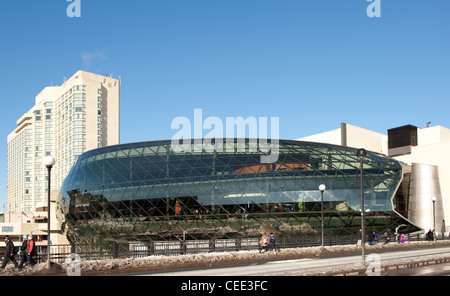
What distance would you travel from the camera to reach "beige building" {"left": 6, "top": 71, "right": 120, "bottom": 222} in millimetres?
169625

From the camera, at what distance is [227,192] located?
5625cm

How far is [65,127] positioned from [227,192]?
136 metres

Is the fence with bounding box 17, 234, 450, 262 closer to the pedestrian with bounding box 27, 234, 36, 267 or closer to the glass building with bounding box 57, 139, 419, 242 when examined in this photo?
the pedestrian with bounding box 27, 234, 36, 267

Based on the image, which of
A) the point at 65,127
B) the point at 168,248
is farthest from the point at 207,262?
the point at 65,127

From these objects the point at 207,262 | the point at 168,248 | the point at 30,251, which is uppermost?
the point at 30,251

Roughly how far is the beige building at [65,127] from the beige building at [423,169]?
338 feet

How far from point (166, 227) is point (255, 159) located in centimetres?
1397

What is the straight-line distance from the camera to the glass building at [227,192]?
5525cm

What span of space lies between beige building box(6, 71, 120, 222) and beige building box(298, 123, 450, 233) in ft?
338

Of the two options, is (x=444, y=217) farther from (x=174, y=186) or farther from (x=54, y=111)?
(x=54, y=111)

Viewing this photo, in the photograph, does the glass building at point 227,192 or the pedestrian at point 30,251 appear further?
the glass building at point 227,192

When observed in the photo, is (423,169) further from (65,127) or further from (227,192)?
(65,127)

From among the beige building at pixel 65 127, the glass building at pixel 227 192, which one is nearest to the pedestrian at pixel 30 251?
the glass building at pixel 227 192

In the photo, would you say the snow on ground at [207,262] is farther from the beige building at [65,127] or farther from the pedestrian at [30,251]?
the beige building at [65,127]
